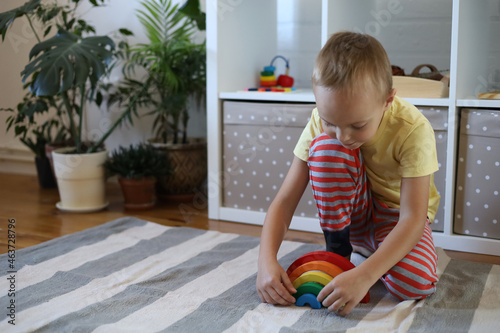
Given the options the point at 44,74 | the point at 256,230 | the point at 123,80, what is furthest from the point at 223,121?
the point at 123,80

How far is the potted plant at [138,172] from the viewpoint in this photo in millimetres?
1891

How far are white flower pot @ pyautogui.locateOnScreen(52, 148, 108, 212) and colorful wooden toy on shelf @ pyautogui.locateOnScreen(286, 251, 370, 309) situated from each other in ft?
3.30

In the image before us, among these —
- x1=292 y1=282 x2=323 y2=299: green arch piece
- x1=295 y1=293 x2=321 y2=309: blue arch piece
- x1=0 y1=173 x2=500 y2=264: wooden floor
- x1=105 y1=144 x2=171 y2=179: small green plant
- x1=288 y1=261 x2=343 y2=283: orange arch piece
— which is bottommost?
x1=0 y1=173 x2=500 y2=264: wooden floor

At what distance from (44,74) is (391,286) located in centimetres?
116

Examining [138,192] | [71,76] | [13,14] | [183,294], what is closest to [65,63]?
[71,76]

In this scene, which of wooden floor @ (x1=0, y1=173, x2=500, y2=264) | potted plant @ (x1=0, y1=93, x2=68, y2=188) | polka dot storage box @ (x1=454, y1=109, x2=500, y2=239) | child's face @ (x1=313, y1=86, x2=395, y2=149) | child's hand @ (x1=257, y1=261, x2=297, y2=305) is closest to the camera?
child's face @ (x1=313, y1=86, x2=395, y2=149)

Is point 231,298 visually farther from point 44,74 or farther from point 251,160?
point 44,74

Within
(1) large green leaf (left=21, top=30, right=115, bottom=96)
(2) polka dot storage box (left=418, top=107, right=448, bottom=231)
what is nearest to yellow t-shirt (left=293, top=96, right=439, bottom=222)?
(2) polka dot storage box (left=418, top=107, right=448, bottom=231)

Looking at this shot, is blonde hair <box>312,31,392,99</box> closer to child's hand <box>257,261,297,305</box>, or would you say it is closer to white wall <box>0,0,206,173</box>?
child's hand <box>257,261,297,305</box>

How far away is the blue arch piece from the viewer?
1.04 meters

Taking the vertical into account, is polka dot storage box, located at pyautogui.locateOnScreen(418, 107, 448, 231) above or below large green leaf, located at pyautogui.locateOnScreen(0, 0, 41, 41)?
below

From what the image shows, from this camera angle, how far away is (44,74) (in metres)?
1.67

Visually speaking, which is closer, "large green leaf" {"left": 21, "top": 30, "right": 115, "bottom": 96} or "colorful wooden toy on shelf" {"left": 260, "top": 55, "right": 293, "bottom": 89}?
"large green leaf" {"left": 21, "top": 30, "right": 115, "bottom": 96}

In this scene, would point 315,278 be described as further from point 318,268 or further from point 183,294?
point 183,294
